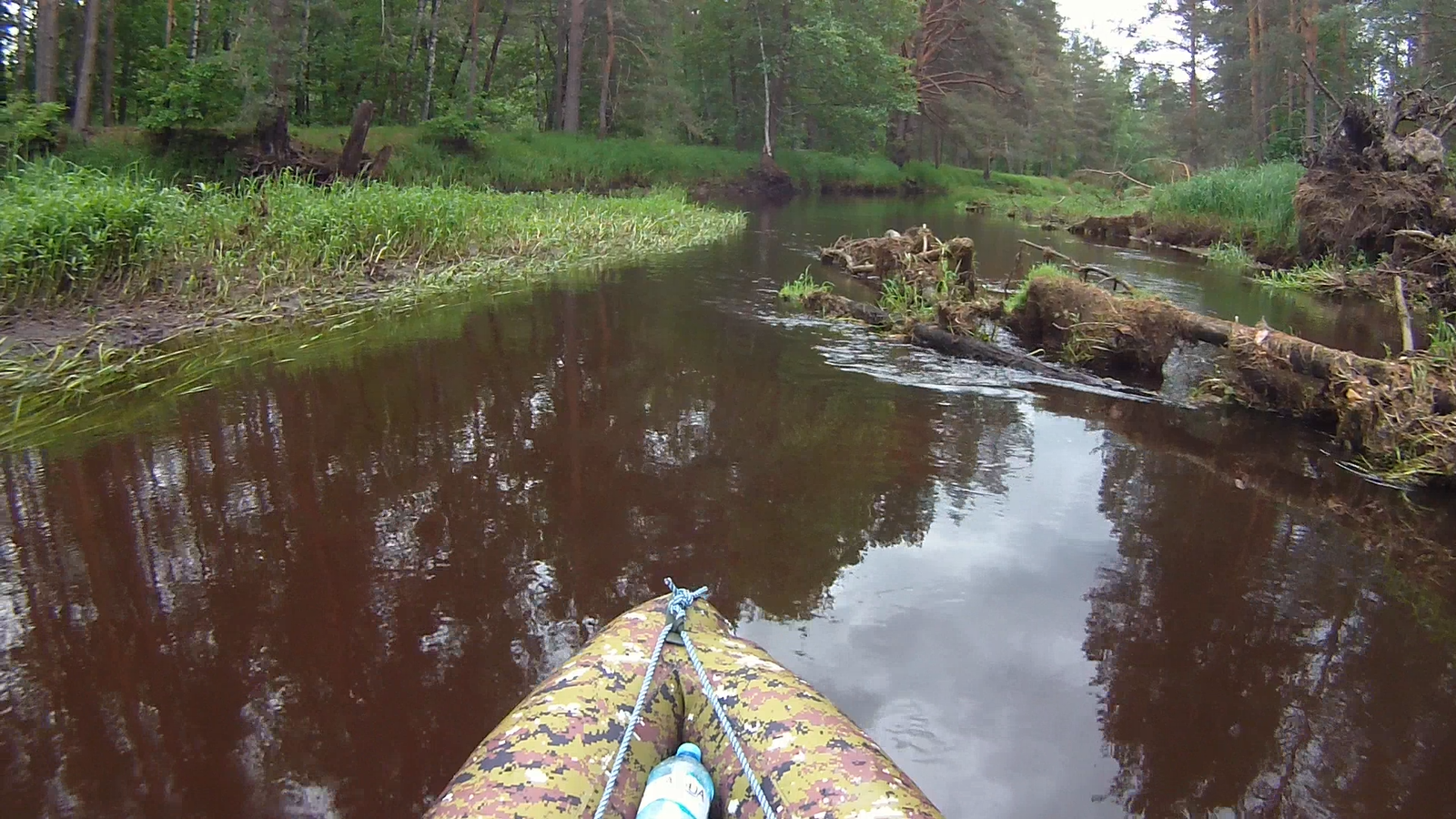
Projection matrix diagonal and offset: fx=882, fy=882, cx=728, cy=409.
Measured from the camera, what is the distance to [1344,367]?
590 cm

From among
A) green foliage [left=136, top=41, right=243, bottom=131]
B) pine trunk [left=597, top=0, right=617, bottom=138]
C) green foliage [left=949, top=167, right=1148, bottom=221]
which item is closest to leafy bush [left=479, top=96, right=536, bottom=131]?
pine trunk [left=597, top=0, right=617, bottom=138]

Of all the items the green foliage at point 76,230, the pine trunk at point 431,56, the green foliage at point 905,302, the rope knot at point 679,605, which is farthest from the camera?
the pine trunk at point 431,56

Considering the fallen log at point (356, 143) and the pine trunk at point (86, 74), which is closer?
the fallen log at point (356, 143)

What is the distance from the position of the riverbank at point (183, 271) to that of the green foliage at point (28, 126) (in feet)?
22.6

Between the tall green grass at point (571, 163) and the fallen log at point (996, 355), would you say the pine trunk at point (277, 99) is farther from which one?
the fallen log at point (996, 355)

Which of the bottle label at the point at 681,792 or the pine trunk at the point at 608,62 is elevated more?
the pine trunk at the point at 608,62

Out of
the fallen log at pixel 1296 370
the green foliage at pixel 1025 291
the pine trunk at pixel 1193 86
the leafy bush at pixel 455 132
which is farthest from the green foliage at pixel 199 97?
the pine trunk at pixel 1193 86

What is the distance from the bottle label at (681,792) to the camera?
75.6 inches

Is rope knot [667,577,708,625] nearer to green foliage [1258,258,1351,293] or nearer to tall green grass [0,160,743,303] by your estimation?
tall green grass [0,160,743,303]

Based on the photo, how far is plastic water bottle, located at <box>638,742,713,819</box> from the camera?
1.86m

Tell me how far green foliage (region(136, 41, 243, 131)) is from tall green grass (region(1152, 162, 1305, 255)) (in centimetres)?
1942

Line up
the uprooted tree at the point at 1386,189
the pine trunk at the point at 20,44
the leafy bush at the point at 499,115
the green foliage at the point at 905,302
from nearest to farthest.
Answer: the green foliage at the point at 905,302, the uprooted tree at the point at 1386,189, the pine trunk at the point at 20,44, the leafy bush at the point at 499,115

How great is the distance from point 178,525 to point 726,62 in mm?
34906

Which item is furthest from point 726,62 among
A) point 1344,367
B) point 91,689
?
point 91,689
